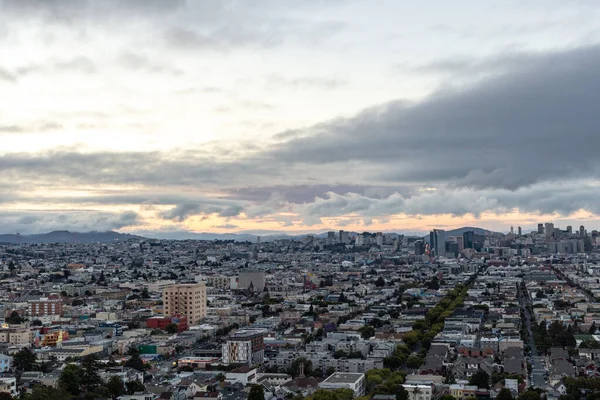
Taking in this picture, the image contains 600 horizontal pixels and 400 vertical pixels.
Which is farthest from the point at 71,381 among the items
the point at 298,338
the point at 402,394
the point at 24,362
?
the point at 298,338

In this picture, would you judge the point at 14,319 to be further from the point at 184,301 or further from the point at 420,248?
the point at 420,248

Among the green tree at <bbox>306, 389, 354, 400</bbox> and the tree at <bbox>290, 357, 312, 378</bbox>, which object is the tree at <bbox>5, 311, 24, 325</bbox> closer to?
the tree at <bbox>290, 357, 312, 378</bbox>

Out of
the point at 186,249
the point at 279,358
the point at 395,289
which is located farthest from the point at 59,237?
the point at 279,358

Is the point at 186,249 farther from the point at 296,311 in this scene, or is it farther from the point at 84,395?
the point at 84,395

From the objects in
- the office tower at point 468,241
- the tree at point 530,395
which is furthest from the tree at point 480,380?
the office tower at point 468,241

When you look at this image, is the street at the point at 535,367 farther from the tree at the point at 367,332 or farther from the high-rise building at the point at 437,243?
the high-rise building at the point at 437,243

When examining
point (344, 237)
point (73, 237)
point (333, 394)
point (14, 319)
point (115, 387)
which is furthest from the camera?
point (73, 237)

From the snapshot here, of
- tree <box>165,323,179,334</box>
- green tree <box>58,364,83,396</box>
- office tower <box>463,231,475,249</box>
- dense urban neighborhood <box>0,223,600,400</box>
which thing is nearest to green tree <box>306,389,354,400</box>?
dense urban neighborhood <box>0,223,600,400</box>
